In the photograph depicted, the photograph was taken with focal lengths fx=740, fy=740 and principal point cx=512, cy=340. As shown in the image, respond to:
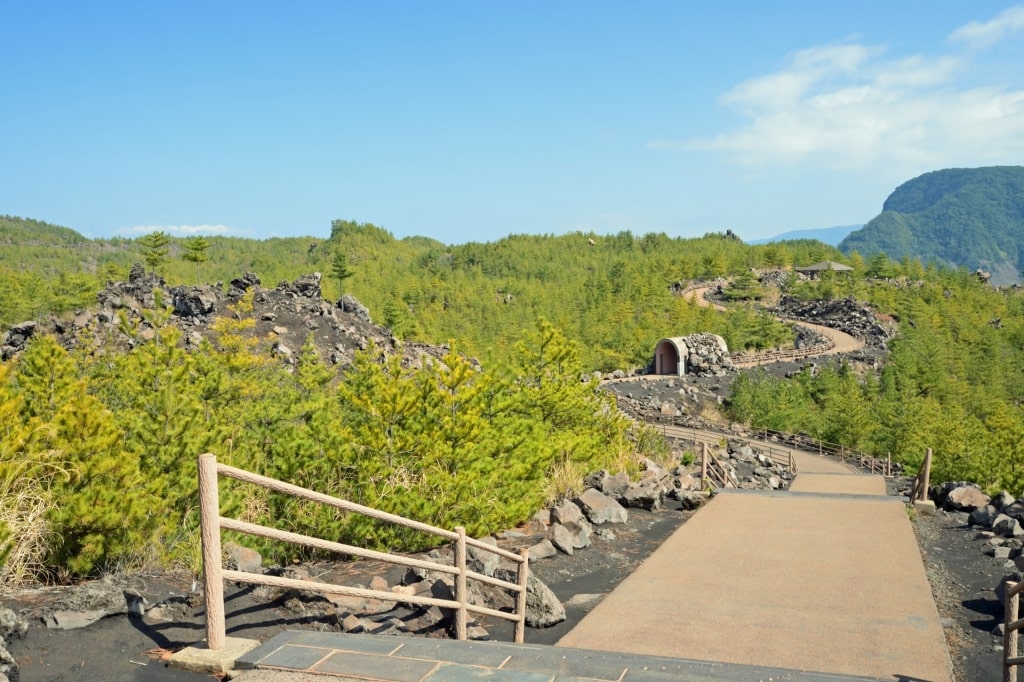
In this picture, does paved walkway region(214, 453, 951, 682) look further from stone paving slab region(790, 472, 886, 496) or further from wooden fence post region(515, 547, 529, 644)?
stone paving slab region(790, 472, 886, 496)

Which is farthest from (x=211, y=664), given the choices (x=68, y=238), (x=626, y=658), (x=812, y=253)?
(x=68, y=238)

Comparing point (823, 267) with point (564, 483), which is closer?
point (564, 483)

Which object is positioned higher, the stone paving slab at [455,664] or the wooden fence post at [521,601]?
the stone paving slab at [455,664]

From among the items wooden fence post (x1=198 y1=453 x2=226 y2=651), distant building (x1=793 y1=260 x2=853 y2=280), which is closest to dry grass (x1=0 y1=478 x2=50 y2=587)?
wooden fence post (x1=198 y1=453 x2=226 y2=651)

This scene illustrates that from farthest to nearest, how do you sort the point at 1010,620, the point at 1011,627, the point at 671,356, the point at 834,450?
the point at 671,356 → the point at 834,450 → the point at 1010,620 → the point at 1011,627

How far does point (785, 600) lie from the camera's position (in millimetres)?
7629

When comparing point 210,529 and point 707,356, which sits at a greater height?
point 210,529

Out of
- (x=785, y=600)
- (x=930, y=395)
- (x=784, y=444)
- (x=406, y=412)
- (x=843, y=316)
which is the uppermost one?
(x=406, y=412)

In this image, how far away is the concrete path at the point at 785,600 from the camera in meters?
6.27

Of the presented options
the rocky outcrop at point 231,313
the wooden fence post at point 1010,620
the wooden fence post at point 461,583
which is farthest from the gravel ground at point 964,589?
the rocky outcrop at point 231,313

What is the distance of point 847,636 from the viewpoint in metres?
6.65

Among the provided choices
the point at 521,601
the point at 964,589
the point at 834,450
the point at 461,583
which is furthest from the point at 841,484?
the point at 461,583

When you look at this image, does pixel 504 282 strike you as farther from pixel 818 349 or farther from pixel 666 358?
pixel 818 349

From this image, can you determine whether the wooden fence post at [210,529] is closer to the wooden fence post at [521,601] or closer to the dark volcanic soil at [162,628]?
the dark volcanic soil at [162,628]
